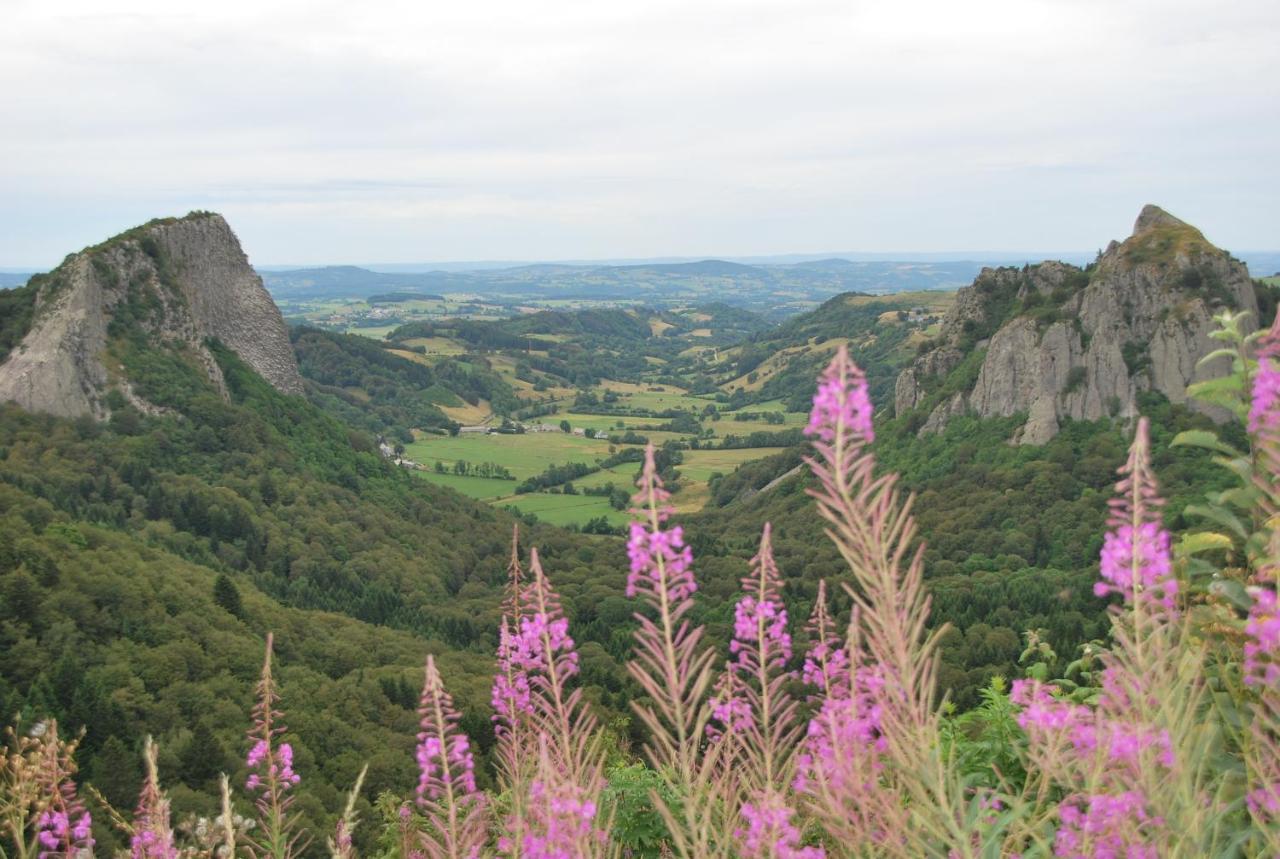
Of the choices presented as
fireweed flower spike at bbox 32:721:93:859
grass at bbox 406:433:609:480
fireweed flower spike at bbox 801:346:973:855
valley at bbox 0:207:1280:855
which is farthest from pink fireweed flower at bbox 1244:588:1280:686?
grass at bbox 406:433:609:480

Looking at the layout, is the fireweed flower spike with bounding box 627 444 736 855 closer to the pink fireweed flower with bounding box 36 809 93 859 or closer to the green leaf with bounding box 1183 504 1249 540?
the green leaf with bounding box 1183 504 1249 540

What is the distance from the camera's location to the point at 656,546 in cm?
400

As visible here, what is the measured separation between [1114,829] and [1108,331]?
88367 mm

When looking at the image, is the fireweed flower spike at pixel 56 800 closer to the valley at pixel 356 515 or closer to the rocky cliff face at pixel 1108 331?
the valley at pixel 356 515

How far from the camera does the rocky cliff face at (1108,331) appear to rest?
75438 mm

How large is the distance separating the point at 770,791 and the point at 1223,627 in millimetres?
3533

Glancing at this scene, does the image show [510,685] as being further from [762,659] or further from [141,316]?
[141,316]

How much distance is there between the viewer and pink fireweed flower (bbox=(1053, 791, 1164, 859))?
12.2 feet

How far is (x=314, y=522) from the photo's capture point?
84.8 m

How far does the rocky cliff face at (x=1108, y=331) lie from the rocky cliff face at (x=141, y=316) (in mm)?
85753

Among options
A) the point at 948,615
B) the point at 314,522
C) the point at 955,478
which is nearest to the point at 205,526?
the point at 314,522

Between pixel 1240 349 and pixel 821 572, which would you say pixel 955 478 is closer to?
pixel 821 572

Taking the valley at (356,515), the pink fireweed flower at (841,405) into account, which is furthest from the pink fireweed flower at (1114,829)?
the valley at (356,515)

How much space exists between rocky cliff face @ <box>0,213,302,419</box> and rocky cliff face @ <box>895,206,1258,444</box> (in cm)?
8575
